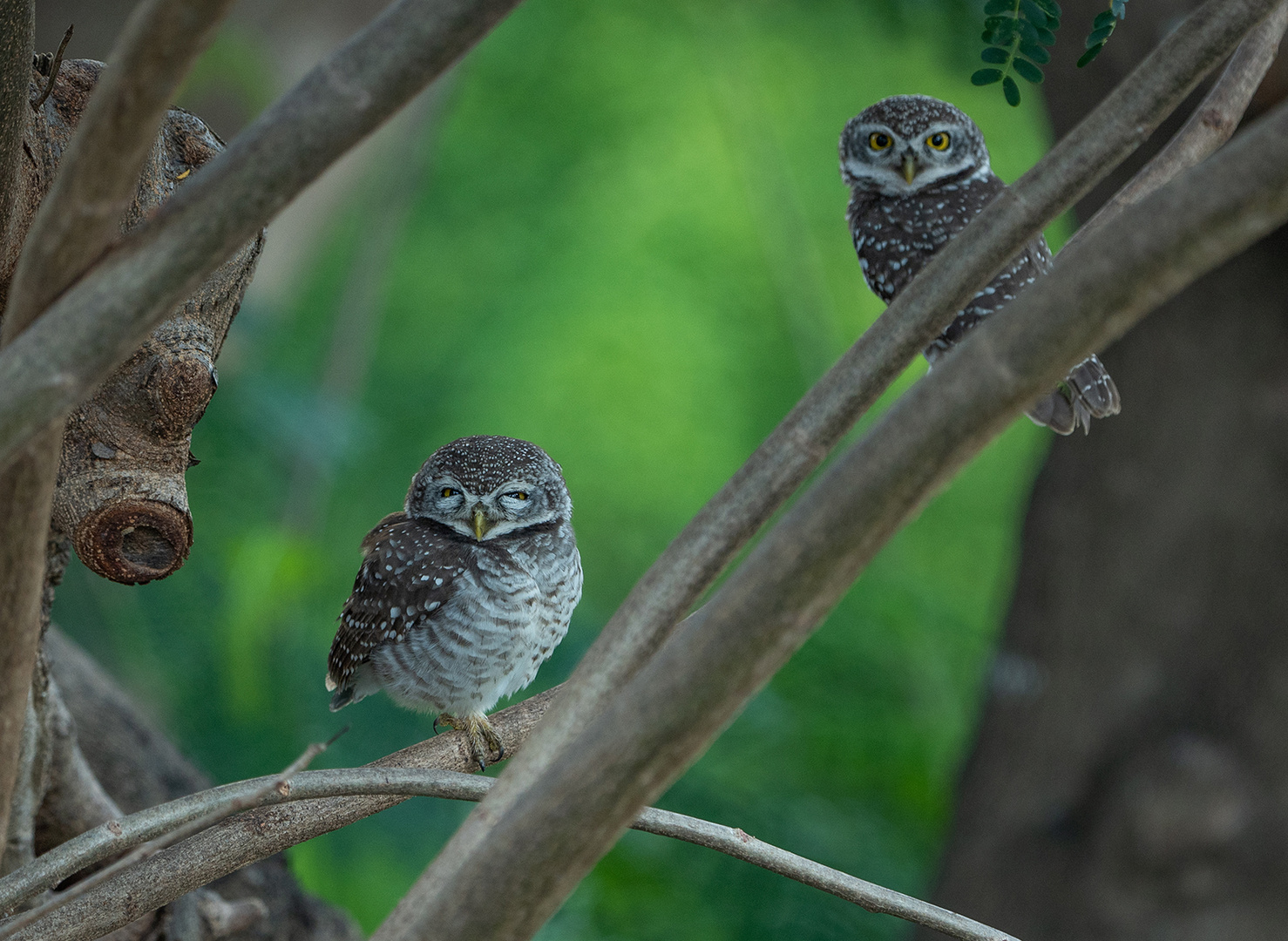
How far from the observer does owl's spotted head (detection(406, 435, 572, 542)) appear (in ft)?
5.96

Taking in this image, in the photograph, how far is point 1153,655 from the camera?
284 cm

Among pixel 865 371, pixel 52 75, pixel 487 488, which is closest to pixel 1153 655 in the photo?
pixel 487 488

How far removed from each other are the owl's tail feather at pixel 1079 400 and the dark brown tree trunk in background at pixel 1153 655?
116 cm

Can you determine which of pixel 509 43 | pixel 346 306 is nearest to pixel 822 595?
pixel 346 306

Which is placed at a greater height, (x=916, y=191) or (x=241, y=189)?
(x=916, y=191)

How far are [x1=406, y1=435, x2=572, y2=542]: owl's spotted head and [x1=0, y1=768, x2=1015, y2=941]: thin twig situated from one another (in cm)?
85

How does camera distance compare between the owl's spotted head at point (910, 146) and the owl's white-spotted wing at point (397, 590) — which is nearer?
the owl's white-spotted wing at point (397, 590)

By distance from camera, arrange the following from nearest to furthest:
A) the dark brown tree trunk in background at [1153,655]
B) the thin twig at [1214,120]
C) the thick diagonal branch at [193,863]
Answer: the thick diagonal branch at [193,863], the thin twig at [1214,120], the dark brown tree trunk in background at [1153,655]

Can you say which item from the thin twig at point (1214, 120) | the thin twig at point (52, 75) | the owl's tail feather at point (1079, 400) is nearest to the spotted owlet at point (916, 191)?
the owl's tail feather at point (1079, 400)

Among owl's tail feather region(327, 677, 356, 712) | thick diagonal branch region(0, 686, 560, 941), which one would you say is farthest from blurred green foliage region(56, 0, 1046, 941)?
thick diagonal branch region(0, 686, 560, 941)

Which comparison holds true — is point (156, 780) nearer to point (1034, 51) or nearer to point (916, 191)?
point (916, 191)

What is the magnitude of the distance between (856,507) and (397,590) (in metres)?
1.31

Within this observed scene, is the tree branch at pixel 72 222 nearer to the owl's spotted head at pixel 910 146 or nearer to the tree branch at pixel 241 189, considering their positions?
the tree branch at pixel 241 189

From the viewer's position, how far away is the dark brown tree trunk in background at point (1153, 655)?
2629 mm
